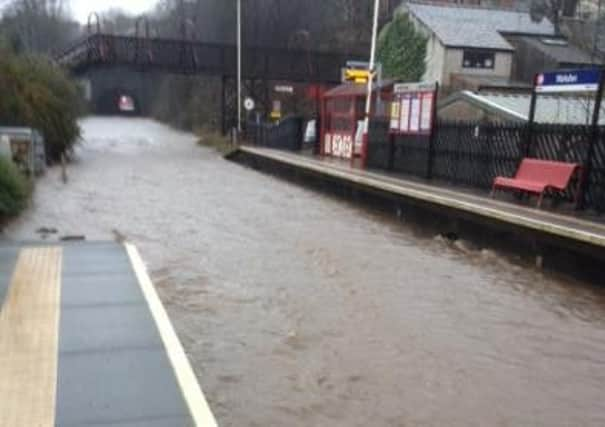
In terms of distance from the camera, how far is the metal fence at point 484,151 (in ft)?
37.4

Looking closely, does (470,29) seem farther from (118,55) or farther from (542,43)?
(118,55)

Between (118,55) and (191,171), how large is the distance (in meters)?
13.8

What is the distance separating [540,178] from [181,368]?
8.95 meters

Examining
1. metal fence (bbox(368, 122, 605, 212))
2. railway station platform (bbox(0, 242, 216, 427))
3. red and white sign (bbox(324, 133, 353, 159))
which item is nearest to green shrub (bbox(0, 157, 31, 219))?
railway station platform (bbox(0, 242, 216, 427))

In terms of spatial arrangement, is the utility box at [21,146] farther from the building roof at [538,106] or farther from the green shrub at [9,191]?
the building roof at [538,106]

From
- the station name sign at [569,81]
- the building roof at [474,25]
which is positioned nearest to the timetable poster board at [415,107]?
the station name sign at [569,81]

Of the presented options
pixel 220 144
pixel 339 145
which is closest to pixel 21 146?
pixel 339 145

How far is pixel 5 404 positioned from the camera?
4.36 metres

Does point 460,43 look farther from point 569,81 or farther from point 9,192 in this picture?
point 9,192

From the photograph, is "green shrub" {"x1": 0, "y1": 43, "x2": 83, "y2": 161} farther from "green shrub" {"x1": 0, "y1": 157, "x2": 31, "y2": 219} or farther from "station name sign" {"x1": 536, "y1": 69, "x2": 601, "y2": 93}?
"station name sign" {"x1": 536, "y1": 69, "x2": 601, "y2": 93}

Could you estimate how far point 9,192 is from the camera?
11.5 m

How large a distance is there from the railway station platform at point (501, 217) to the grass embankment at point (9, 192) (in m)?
6.88

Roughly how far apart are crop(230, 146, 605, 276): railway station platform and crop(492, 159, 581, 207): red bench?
329 mm

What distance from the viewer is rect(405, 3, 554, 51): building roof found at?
36.6 meters
